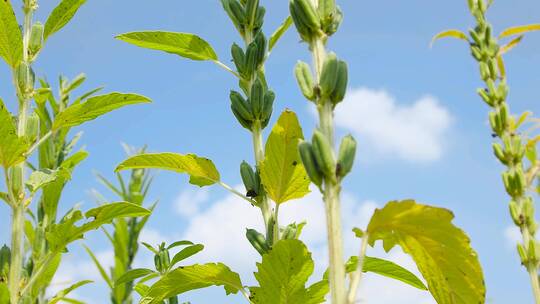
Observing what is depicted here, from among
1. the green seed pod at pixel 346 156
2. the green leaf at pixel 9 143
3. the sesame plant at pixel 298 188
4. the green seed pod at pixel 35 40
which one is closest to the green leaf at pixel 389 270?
the sesame plant at pixel 298 188

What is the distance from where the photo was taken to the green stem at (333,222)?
0.68 m

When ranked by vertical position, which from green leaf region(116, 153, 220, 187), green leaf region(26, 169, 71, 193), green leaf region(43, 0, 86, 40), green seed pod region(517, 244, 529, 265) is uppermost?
green leaf region(43, 0, 86, 40)

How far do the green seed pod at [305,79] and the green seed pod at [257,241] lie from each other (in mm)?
391

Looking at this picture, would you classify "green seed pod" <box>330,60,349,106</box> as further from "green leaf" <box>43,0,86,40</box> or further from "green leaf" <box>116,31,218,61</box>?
"green leaf" <box>43,0,86,40</box>

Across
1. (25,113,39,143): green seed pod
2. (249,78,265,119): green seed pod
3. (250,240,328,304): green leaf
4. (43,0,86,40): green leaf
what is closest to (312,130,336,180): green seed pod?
(250,240,328,304): green leaf

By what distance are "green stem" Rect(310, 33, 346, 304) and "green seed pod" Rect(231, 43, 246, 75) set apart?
1.54 ft

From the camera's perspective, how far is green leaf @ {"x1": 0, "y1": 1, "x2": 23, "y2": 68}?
1.43 meters

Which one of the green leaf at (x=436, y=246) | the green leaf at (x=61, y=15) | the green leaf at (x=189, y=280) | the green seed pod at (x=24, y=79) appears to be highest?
the green leaf at (x=61, y=15)

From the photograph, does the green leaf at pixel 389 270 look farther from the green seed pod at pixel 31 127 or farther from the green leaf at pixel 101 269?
the green leaf at pixel 101 269

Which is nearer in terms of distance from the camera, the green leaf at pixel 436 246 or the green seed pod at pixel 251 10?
the green leaf at pixel 436 246

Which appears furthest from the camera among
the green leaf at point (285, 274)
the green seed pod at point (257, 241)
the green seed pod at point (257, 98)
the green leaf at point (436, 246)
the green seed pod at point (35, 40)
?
the green seed pod at point (35, 40)

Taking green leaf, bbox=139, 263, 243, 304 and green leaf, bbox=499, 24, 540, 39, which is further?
green leaf, bbox=499, 24, 540, 39

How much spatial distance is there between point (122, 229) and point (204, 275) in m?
1.41

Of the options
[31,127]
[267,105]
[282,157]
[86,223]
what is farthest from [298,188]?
[31,127]
